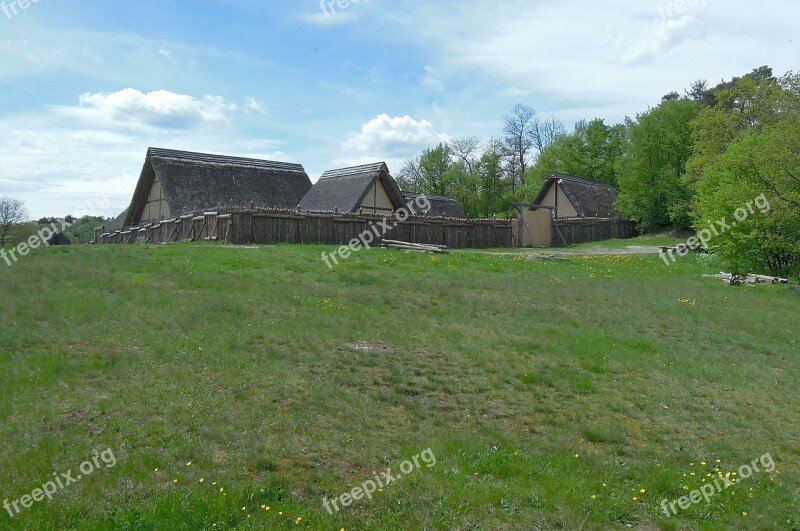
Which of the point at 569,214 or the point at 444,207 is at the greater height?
the point at 444,207

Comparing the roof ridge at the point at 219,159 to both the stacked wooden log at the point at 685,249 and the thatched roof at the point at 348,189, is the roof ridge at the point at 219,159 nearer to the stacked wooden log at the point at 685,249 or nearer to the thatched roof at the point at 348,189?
the thatched roof at the point at 348,189

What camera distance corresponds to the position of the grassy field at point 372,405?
5816 millimetres

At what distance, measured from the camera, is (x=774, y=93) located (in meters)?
24.5

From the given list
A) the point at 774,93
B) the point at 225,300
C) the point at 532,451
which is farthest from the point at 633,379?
the point at 774,93

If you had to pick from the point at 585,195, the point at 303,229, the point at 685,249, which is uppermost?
the point at 585,195

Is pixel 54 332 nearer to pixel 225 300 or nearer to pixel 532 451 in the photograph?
pixel 225 300

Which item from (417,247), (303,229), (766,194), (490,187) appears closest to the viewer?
(766,194)

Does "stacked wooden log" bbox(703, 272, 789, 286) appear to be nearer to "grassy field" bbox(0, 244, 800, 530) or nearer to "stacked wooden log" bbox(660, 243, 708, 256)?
"grassy field" bbox(0, 244, 800, 530)

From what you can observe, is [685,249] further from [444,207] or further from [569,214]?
[444,207]

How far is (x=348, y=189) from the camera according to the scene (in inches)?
1367

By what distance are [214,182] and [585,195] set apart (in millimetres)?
30300

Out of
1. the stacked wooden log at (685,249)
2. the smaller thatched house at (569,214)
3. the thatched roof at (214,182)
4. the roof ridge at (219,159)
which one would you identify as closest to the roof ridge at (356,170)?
the thatched roof at (214,182)

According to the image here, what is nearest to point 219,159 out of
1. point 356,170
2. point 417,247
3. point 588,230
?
point 356,170

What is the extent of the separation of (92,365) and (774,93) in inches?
1016
